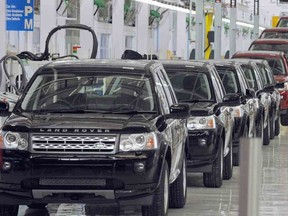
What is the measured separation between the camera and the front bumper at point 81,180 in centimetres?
1080

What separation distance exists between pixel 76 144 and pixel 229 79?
9.35m

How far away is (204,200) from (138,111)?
2.73m

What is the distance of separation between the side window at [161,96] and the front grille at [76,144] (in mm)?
1189

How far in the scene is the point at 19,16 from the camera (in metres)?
28.0

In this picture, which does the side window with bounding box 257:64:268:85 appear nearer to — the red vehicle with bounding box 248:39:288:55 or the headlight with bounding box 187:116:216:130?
the headlight with bounding box 187:116:216:130

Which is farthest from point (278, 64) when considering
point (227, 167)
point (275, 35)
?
point (227, 167)

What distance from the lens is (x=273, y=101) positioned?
25.7 meters

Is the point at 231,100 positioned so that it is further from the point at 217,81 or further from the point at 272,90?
the point at 272,90

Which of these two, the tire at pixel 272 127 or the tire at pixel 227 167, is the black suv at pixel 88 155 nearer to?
the tire at pixel 227 167

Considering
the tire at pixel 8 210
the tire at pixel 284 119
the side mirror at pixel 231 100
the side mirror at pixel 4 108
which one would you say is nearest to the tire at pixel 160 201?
the tire at pixel 8 210

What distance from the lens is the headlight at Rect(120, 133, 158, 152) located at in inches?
430

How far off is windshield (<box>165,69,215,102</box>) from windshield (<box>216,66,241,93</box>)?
3.59 metres

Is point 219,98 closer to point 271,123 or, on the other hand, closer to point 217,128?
point 217,128

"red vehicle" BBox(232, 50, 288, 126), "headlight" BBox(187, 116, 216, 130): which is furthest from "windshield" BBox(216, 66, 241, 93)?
"red vehicle" BBox(232, 50, 288, 126)
